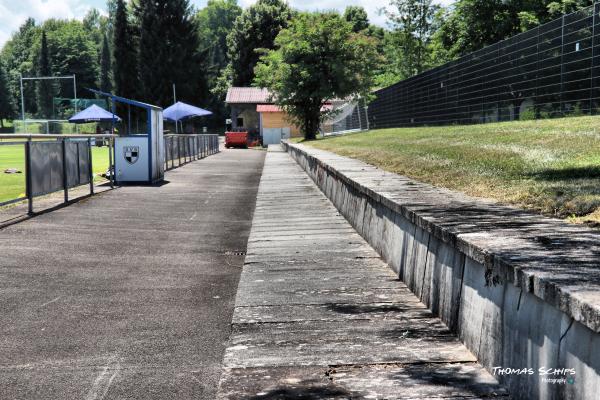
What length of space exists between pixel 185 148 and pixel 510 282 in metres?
26.8

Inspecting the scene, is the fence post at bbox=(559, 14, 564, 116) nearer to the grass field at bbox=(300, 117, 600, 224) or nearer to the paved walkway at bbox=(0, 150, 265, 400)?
the grass field at bbox=(300, 117, 600, 224)

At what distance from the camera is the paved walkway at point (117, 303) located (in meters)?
3.93

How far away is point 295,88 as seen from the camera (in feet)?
145

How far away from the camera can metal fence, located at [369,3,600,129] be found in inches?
685

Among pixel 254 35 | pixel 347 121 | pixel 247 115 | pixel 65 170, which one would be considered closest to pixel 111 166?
pixel 65 170

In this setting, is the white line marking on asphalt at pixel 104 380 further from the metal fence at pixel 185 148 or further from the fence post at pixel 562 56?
the metal fence at pixel 185 148

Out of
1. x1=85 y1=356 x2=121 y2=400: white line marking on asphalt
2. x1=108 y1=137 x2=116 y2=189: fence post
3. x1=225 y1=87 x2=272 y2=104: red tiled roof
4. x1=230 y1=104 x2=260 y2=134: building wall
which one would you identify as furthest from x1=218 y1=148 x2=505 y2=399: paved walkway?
x1=230 y1=104 x2=260 y2=134: building wall

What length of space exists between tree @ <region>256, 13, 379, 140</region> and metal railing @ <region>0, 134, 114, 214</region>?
29186 millimetres

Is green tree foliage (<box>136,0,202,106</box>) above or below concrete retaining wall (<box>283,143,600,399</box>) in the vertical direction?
above

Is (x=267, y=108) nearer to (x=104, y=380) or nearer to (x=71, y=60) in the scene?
(x=104, y=380)

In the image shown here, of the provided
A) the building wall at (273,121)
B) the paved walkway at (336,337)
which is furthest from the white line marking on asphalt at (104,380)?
the building wall at (273,121)

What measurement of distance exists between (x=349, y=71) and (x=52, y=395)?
40.3 m

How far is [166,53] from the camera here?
288ft

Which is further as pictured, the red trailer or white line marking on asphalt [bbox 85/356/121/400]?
the red trailer
